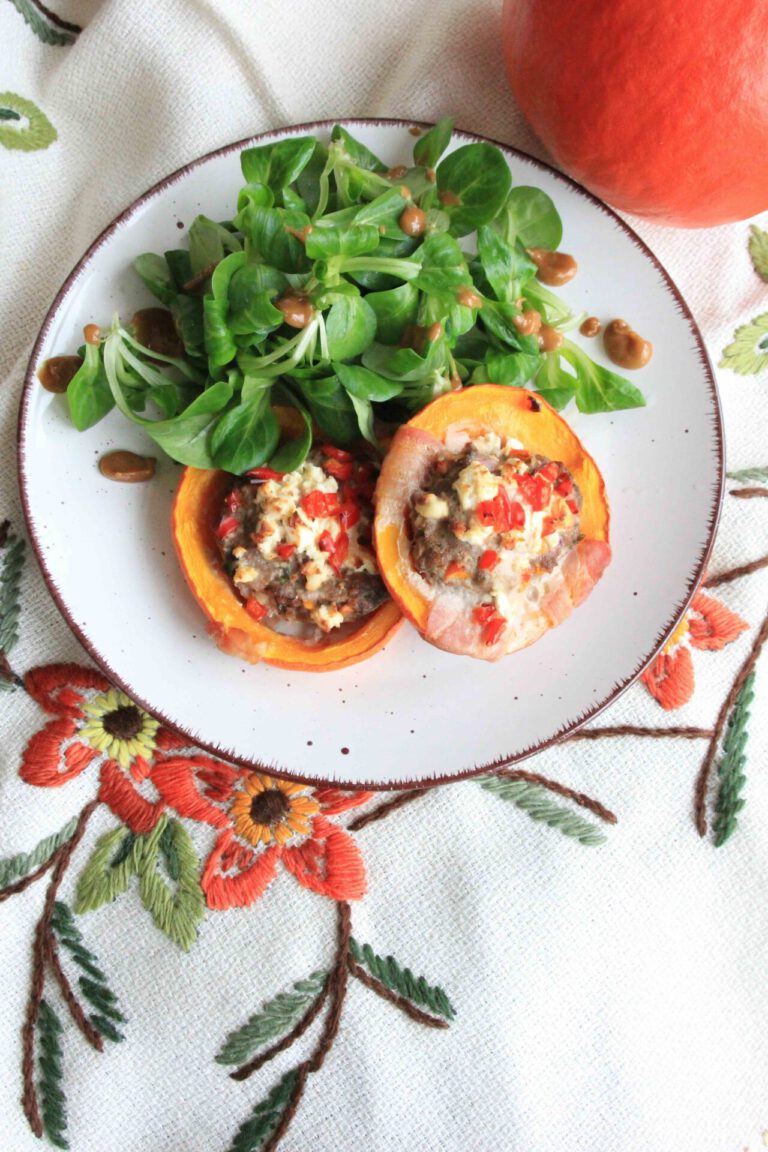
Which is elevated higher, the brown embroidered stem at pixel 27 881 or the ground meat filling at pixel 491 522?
the ground meat filling at pixel 491 522

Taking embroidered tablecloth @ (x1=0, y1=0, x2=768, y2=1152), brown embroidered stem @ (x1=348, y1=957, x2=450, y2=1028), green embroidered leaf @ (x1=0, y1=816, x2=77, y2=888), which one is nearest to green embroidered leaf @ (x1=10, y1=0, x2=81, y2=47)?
Result: embroidered tablecloth @ (x1=0, y1=0, x2=768, y2=1152)

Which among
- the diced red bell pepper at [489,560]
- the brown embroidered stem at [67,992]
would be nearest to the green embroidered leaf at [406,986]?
the brown embroidered stem at [67,992]

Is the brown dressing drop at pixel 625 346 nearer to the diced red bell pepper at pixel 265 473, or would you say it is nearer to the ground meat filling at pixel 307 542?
the ground meat filling at pixel 307 542

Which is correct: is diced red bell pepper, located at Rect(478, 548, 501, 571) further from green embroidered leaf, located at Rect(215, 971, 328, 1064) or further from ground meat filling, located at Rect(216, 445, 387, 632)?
green embroidered leaf, located at Rect(215, 971, 328, 1064)

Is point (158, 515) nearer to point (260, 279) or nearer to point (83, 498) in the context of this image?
point (83, 498)

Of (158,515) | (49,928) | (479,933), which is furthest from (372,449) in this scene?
(49,928)

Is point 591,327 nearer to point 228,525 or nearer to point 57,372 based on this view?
point 228,525
